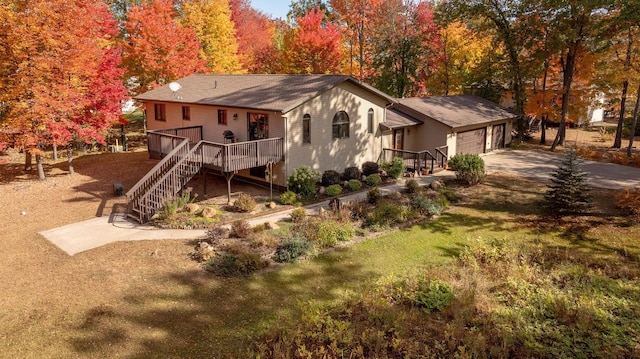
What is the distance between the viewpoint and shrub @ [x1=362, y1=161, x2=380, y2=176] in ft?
76.8

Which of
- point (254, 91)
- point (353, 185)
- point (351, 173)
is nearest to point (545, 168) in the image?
point (351, 173)

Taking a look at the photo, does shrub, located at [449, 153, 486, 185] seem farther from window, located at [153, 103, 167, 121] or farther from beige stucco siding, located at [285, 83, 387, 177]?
window, located at [153, 103, 167, 121]

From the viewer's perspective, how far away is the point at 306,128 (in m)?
20.9

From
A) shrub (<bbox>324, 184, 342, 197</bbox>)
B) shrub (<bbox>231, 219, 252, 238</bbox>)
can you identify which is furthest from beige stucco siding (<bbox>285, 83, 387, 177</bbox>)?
shrub (<bbox>231, 219, 252, 238</bbox>)

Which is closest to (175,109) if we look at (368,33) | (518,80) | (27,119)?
(27,119)

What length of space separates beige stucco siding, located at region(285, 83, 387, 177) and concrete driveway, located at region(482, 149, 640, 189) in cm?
812

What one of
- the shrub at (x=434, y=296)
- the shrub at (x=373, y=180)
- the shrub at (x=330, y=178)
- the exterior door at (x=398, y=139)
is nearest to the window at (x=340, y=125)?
the shrub at (x=330, y=178)

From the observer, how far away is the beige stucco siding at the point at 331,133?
20.5 metres

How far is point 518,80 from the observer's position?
36750 mm

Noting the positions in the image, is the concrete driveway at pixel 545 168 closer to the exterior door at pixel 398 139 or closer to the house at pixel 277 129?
the house at pixel 277 129

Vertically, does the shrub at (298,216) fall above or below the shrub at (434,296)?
above

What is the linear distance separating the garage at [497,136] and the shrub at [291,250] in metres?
24.4

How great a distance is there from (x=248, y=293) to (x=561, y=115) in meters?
33.2

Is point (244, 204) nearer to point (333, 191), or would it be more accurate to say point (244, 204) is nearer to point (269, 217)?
point (269, 217)
